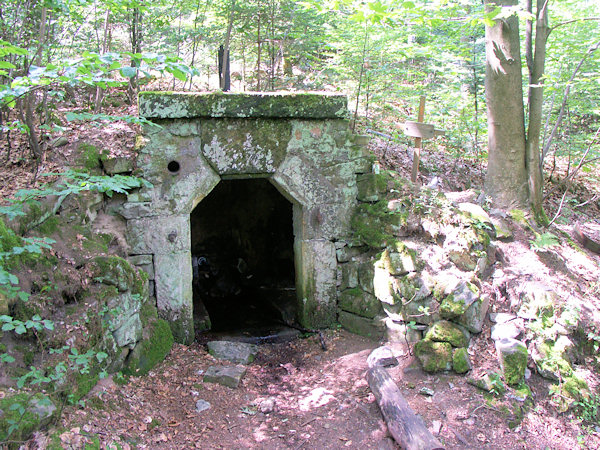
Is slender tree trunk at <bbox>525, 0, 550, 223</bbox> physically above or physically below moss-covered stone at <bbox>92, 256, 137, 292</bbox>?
above

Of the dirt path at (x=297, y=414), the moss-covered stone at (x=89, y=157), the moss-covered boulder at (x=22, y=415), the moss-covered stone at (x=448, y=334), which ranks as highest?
the moss-covered stone at (x=89, y=157)

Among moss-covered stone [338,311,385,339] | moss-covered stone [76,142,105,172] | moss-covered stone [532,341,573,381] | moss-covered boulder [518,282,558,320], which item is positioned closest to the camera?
moss-covered stone [532,341,573,381]

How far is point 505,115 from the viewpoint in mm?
5477

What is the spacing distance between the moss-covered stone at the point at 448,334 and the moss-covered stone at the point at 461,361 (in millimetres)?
86

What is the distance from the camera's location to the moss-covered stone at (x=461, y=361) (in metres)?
4.02

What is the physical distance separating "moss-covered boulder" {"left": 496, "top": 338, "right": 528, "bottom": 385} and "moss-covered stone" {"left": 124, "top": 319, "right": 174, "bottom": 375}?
3305 mm

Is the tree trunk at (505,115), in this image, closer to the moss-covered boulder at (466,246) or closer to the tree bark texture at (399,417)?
the moss-covered boulder at (466,246)

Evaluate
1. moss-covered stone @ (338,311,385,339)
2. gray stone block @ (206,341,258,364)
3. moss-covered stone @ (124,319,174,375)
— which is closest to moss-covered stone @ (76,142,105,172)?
moss-covered stone @ (124,319,174,375)

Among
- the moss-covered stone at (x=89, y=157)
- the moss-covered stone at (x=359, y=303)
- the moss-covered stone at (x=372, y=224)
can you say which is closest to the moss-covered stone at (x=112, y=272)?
the moss-covered stone at (x=89, y=157)

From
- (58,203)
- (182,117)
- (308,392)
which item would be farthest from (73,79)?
(308,392)

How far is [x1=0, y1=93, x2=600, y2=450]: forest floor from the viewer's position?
3.37 metres

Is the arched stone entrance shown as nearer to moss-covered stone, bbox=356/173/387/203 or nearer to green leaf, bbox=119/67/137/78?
moss-covered stone, bbox=356/173/387/203

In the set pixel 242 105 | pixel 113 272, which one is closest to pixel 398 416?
pixel 113 272

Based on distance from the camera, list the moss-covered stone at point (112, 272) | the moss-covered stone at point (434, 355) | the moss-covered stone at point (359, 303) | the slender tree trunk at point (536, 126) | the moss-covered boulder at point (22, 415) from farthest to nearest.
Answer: the slender tree trunk at point (536, 126) → the moss-covered stone at point (359, 303) → the moss-covered stone at point (434, 355) → the moss-covered stone at point (112, 272) → the moss-covered boulder at point (22, 415)
